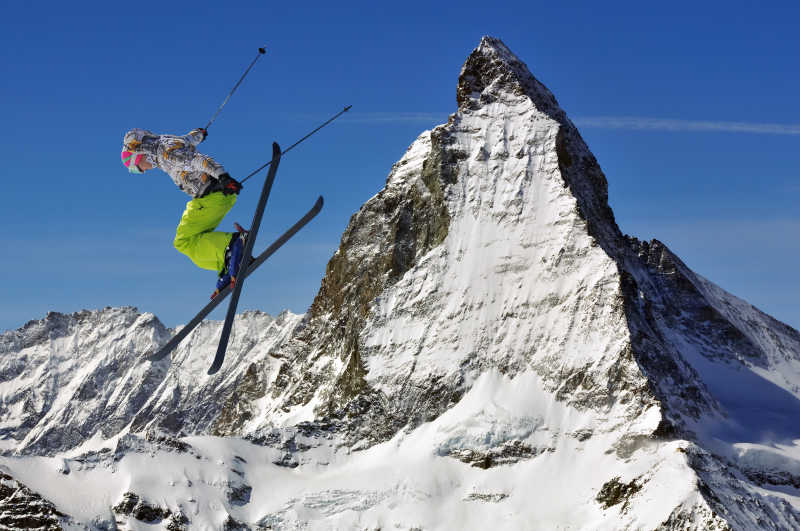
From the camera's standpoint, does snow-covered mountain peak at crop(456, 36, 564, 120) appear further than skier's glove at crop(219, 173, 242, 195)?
Yes

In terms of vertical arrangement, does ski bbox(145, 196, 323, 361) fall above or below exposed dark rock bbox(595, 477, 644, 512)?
below

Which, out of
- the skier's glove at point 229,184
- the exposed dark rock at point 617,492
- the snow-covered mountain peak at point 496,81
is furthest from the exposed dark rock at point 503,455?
the skier's glove at point 229,184

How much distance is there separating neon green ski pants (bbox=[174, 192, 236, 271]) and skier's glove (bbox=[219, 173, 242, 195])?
181 millimetres

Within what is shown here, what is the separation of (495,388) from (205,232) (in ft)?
348

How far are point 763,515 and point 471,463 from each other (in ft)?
113

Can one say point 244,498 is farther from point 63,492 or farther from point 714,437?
point 714,437

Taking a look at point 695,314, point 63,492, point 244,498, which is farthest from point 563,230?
point 63,492

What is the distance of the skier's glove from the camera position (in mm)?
23844

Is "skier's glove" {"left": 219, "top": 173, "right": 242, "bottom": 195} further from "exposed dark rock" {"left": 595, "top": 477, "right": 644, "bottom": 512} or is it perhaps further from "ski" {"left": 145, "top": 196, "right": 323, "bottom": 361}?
"exposed dark rock" {"left": 595, "top": 477, "right": 644, "bottom": 512}

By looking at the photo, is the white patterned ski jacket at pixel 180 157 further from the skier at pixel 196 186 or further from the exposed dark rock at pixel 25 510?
the exposed dark rock at pixel 25 510

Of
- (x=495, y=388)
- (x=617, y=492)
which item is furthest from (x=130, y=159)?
(x=495, y=388)

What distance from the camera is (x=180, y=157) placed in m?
23.7

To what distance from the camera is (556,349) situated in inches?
5000

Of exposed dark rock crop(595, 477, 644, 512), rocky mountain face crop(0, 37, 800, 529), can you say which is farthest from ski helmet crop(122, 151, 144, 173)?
exposed dark rock crop(595, 477, 644, 512)
